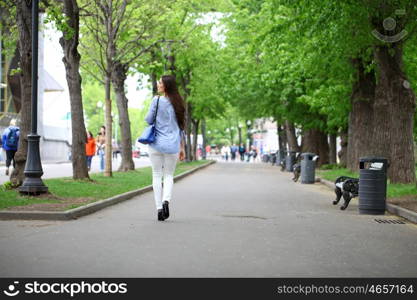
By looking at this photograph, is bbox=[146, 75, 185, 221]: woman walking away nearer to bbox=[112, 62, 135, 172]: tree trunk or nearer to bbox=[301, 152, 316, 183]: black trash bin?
bbox=[301, 152, 316, 183]: black trash bin

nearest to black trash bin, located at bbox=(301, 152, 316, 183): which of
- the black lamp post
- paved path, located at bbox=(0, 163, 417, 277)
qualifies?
paved path, located at bbox=(0, 163, 417, 277)

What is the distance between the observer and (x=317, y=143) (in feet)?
121

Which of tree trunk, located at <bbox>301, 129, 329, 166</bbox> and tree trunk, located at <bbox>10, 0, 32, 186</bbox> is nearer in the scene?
tree trunk, located at <bbox>10, 0, 32, 186</bbox>

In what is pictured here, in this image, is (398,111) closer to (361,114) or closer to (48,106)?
(361,114)

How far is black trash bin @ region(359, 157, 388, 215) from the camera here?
11.3 m

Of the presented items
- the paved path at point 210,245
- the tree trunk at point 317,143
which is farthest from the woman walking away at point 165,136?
the tree trunk at point 317,143

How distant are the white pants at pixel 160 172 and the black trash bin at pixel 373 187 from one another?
3.68 metres

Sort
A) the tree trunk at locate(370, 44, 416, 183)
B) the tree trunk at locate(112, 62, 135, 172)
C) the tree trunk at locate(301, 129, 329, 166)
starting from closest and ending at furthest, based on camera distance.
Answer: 1. the tree trunk at locate(370, 44, 416, 183)
2. the tree trunk at locate(112, 62, 135, 172)
3. the tree trunk at locate(301, 129, 329, 166)

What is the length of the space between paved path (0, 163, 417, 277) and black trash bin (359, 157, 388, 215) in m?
0.37

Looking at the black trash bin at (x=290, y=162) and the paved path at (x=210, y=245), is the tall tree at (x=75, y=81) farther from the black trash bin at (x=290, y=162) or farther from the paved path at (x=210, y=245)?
the black trash bin at (x=290, y=162)

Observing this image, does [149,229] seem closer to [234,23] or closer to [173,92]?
[173,92]

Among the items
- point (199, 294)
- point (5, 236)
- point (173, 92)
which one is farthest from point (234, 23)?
point (199, 294)

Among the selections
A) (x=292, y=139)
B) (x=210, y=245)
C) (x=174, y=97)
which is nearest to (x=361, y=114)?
(x=292, y=139)

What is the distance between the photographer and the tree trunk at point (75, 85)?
15195 mm
